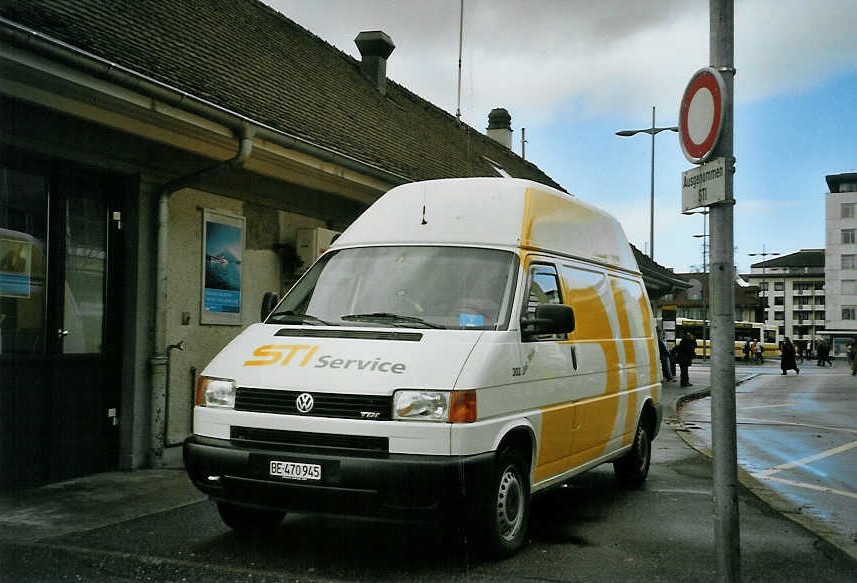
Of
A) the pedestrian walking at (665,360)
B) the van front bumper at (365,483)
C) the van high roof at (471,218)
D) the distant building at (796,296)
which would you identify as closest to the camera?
the van front bumper at (365,483)

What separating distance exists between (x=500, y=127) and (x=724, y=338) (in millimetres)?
26552

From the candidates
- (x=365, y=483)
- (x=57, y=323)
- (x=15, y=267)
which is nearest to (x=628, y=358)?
(x=365, y=483)

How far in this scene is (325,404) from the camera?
18.2 ft

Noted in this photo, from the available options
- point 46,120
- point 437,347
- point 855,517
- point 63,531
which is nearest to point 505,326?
point 437,347

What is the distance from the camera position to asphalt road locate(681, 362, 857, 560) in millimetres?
8336

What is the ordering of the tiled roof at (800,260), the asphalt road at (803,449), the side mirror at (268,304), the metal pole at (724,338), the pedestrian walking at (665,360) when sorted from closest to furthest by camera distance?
1. the metal pole at (724,338)
2. the side mirror at (268,304)
3. the asphalt road at (803,449)
4. the pedestrian walking at (665,360)
5. the tiled roof at (800,260)

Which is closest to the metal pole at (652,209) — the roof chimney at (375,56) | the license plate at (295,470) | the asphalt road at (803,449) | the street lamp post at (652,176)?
the street lamp post at (652,176)

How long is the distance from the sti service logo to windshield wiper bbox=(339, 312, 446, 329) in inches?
20.3

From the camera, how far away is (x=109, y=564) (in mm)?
5652

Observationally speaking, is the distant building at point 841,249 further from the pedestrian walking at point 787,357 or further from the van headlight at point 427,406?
the van headlight at point 427,406

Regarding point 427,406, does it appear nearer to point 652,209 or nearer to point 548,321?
point 548,321

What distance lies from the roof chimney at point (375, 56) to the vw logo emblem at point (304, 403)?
47.8 ft

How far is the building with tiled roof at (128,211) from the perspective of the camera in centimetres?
781

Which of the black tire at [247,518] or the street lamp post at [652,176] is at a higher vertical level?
the street lamp post at [652,176]
